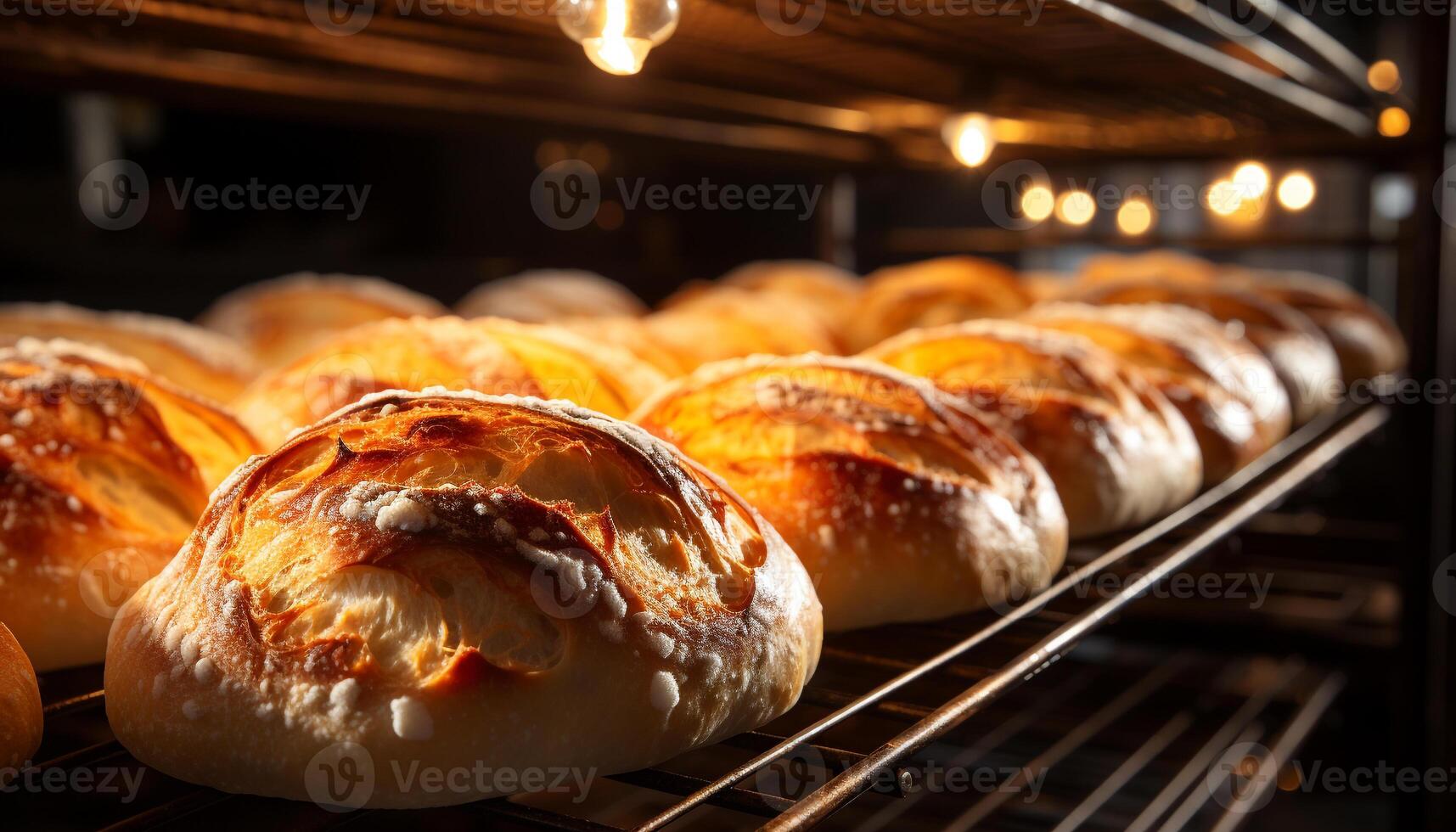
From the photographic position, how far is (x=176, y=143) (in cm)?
458

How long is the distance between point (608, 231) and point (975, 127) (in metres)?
2.58

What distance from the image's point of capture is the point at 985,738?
2791mm

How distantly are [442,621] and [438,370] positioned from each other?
2.62 ft

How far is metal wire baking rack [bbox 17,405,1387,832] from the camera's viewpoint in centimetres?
83

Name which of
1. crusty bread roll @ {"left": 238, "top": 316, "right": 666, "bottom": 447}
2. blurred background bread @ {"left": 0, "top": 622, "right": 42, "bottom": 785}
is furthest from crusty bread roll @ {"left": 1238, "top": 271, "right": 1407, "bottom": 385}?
blurred background bread @ {"left": 0, "top": 622, "right": 42, "bottom": 785}

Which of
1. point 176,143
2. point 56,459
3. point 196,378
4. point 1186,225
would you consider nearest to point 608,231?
point 176,143

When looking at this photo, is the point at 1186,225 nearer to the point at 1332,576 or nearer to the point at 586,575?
the point at 1332,576

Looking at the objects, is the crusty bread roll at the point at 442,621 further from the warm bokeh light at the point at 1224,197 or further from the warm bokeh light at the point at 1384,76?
the warm bokeh light at the point at 1224,197

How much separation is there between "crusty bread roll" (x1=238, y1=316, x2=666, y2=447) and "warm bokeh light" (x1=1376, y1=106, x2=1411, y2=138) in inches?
67.7

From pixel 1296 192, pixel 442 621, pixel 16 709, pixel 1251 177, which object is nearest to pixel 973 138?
pixel 1251 177

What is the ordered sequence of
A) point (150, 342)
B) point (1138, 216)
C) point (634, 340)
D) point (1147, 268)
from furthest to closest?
point (1138, 216) → point (1147, 268) → point (634, 340) → point (150, 342)

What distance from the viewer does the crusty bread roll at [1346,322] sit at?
3.11 m

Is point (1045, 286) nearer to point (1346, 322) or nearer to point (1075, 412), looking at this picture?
point (1346, 322)

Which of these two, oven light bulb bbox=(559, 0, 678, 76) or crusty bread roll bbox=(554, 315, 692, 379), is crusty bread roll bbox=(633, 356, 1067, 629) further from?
crusty bread roll bbox=(554, 315, 692, 379)
